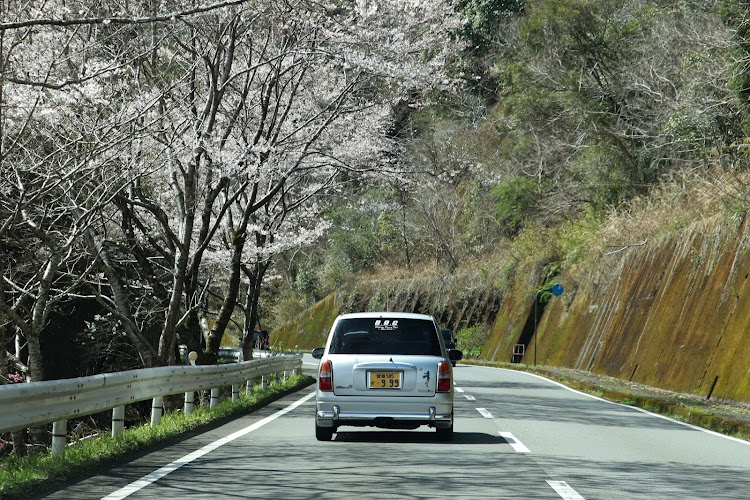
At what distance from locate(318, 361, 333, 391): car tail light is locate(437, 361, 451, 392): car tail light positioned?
1.29 meters

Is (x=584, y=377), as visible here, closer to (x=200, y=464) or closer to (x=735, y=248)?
(x=735, y=248)

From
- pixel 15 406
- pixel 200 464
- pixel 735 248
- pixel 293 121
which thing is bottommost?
pixel 200 464

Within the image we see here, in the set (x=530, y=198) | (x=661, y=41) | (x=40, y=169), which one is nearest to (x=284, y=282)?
(x=530, y=198)

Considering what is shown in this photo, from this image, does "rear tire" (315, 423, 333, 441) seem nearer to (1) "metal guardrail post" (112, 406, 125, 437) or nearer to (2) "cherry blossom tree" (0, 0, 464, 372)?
(1) "metal guardrail post" (112, 406, 125, 437)

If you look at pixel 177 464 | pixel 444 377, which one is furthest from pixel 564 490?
pixel 177 464

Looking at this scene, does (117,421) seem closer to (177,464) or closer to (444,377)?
(177,464)

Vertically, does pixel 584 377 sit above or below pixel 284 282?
below

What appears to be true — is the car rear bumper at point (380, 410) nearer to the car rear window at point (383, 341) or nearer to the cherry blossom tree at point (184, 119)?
the car rear window at point (383, 341)

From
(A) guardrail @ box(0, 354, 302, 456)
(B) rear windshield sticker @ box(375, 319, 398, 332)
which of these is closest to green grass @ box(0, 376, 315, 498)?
(A) guardrail @ box(0, 354, 302, 456)

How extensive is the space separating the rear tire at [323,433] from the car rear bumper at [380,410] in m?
0.18

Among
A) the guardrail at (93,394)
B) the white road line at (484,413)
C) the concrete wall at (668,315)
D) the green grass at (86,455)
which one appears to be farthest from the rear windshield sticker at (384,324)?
the concrete wall at (668,315)

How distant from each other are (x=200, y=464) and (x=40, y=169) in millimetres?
8704

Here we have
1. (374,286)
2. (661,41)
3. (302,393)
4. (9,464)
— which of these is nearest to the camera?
(9,464)

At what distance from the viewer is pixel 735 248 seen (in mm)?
21125
